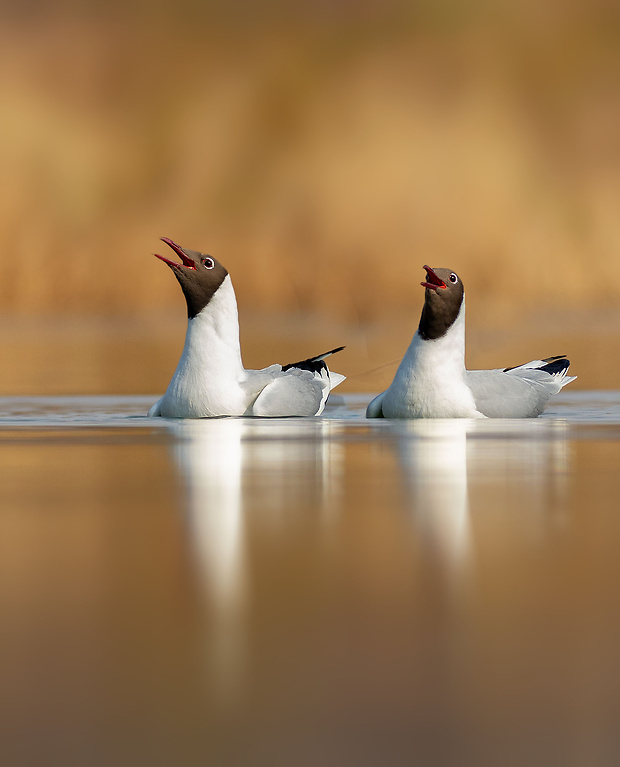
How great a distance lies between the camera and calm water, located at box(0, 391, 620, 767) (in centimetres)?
155

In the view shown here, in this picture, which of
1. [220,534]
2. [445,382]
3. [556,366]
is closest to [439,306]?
[445,382]

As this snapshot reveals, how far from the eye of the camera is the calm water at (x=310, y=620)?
155 cm

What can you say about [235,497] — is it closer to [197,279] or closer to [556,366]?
[197,279]

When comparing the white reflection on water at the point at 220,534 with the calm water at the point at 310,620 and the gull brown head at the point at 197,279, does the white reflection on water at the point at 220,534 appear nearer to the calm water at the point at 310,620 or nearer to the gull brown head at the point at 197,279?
the calm water at the point at 310,620

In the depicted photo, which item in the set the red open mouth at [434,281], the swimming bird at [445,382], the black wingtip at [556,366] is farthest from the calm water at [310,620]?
the black wingtip at [556,366]

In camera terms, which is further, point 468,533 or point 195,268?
point 195,268

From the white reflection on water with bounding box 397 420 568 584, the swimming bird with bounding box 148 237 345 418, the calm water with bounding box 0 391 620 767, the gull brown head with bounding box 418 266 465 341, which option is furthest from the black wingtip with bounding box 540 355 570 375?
the calm water with bounding box 0 391 620 767

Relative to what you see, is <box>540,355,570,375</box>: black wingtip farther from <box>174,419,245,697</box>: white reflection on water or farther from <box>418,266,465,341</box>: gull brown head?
<box>174,419,245,697</box>: white reflection on water

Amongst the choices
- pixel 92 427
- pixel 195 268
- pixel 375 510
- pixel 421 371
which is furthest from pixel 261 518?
pixel 195 268

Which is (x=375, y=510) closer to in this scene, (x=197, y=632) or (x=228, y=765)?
(x=197, y=632)

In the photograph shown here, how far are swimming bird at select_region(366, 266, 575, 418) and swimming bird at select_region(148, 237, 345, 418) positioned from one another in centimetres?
64

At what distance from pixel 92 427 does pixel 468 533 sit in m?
5.42

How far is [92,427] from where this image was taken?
819 centimetres

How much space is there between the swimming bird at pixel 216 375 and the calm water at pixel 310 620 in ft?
15.0
